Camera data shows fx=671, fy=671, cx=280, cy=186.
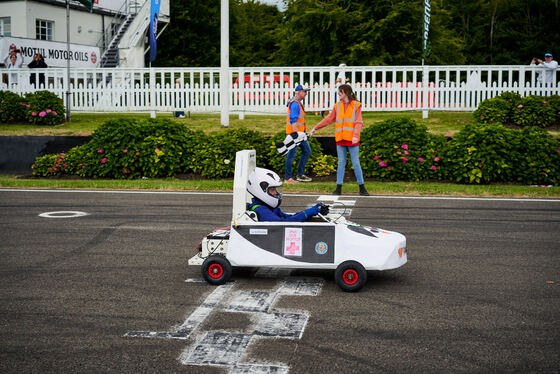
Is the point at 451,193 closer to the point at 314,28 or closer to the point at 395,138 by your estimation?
the point at 395,138

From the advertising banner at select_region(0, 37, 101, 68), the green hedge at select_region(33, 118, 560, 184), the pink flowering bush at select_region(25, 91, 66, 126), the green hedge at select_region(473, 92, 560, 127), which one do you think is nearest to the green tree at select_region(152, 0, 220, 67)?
the advertising banner at select_region(0, 37, 101, 68)

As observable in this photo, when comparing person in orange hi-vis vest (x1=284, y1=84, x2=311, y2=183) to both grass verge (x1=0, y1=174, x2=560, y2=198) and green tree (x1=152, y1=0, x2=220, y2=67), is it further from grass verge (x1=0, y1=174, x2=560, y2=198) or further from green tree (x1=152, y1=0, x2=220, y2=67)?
green tree (x1=152, y1=0, x2=220, y2=67)

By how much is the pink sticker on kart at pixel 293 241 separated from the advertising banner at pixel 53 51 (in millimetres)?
27466

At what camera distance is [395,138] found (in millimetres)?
14828

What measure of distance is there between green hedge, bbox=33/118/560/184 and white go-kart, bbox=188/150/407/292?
7089 millimetres

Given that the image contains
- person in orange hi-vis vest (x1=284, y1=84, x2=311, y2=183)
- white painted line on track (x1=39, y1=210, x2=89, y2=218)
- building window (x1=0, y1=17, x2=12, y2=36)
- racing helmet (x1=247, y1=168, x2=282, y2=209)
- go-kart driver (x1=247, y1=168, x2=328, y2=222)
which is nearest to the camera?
go-kart driver (x1=247, y1=168, x2=328, y2=222)

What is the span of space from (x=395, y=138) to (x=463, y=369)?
10.7 metres

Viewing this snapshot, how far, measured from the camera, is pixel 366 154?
15055 mm

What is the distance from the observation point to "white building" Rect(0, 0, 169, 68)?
35.8 m

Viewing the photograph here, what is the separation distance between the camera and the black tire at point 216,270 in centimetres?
668

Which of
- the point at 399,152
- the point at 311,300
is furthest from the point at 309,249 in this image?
the point at 399,152

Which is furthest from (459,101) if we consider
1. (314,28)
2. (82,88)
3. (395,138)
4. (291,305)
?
(314,28)

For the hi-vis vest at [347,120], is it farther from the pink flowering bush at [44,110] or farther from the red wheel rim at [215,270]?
the pink flowering bush at [44,110]

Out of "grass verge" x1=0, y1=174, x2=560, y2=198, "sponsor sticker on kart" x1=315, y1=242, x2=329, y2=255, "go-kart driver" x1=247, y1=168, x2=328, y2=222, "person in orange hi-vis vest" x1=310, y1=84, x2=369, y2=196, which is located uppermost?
"person in orange hi-vis vest" x1=310, y1=84, x2=369, y2=196
